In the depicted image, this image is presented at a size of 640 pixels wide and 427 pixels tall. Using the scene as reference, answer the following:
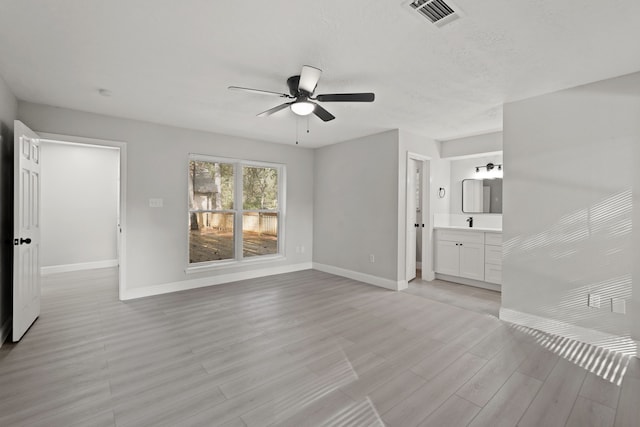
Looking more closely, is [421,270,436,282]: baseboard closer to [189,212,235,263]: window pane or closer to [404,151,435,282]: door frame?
[404,151,435,282]: door frame

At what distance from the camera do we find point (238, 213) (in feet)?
17.4

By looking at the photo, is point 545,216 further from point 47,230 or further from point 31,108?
point 47,230

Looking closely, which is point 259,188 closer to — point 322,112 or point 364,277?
point 364,277

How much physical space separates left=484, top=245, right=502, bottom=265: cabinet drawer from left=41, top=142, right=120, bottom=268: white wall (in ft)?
23.4

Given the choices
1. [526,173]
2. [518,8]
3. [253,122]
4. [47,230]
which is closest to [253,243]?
[253,122]

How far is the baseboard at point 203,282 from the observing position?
4.22 m

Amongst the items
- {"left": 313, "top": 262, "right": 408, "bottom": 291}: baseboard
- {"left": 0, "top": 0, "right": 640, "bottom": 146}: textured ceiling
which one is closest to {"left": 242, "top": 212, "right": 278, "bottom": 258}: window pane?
{"left": 313, "top": 262, "right": 408, "bottom": 291}: baseboard

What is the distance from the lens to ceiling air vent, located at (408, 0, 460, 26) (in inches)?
70.3

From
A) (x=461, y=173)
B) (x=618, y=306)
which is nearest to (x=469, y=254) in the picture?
(x=461, y=173)

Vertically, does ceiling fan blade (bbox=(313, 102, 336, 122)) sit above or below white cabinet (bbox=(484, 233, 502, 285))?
above

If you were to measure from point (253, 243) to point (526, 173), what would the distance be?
4388 millimetres

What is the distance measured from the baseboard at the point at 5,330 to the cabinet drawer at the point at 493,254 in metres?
5.87

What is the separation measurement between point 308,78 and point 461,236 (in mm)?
3885

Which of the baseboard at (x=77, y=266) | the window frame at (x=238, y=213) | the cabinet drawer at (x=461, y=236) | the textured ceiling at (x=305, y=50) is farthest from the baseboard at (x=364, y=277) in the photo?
the baseboard at (x=77, y=266)
